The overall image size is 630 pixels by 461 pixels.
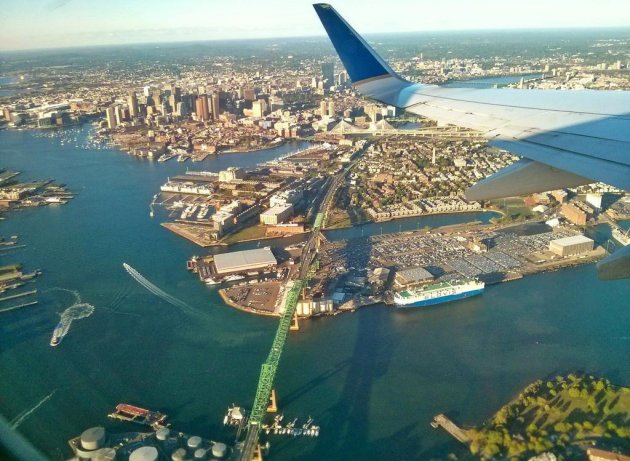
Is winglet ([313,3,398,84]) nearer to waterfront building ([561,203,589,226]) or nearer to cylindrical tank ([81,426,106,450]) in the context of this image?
cylindrical tank ([81,426,106,450])

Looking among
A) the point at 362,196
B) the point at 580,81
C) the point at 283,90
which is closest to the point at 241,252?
the point at 362,196

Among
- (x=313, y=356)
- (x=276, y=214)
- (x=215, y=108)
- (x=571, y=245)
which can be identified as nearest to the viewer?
(x=313, y=356)

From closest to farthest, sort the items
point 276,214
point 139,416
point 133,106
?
point 139,416
point 276,214
point 133,106

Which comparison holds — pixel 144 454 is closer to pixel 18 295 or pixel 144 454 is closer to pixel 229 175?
pixel 18 295

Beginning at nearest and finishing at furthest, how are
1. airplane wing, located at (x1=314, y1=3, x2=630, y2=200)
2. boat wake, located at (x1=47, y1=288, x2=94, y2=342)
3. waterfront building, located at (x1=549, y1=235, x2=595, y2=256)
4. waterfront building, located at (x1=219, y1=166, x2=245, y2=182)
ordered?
airplane wing, located at (x1=314, y1=3, x2=630, y2=200) < boat wake, located at (x1=47, y1=288, x2=94, y2=342) < waterfront building, located at (x1=549, y1=235, x2=595, y2=256) < waterfront building, located at (x1=219, y1=166, x2=245, y2=182)

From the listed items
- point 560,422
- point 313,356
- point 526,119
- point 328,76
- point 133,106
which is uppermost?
point 526,119

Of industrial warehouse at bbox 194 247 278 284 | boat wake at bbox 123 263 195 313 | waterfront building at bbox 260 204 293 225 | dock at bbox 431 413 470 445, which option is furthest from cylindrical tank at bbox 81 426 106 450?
waterfront building at bbox 260 204 293 225

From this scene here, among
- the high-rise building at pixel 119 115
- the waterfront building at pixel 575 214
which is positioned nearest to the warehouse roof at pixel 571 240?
the waterfront building at pixel 575 214

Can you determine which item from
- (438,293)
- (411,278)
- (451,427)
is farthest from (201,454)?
(411,278)
